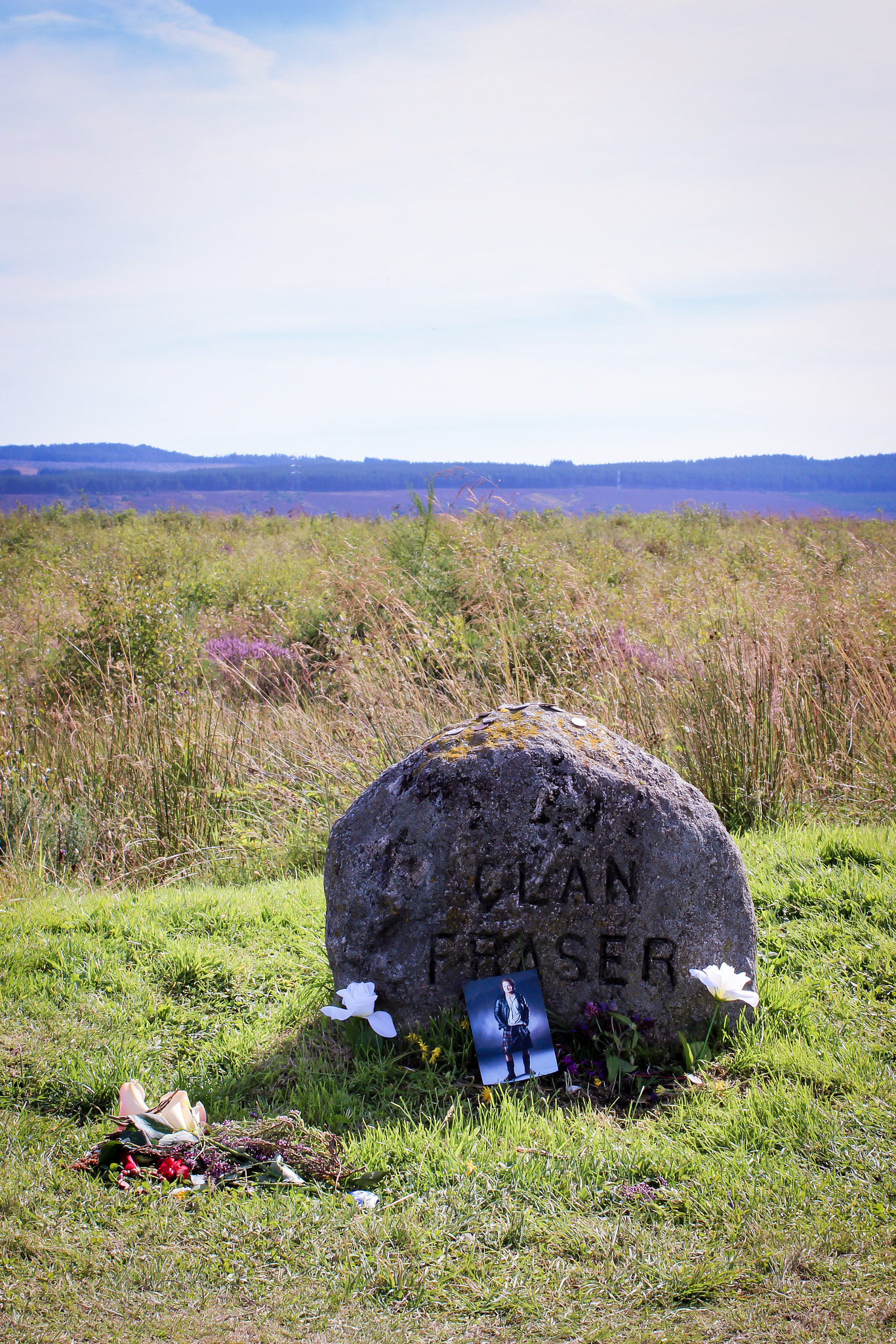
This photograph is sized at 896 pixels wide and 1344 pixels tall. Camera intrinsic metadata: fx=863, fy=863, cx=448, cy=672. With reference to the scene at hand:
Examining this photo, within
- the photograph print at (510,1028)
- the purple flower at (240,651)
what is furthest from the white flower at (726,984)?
the purple flower at (240,651)

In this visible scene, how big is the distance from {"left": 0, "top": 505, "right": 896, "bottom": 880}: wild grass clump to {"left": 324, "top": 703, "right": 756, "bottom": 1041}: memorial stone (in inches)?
87.7

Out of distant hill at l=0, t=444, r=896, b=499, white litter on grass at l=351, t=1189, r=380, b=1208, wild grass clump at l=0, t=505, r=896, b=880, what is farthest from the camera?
distant hill at l=0, t=444, r=896, b=499

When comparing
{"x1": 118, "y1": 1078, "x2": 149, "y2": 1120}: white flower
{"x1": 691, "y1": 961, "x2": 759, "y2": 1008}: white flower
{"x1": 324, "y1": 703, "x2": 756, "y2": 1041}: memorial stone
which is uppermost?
{"x1": 324, "y1": 703, "x2": 756, "y2": 1041}: memorial stone

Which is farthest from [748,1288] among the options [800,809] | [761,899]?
[800,809]

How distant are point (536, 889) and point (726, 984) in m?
0.72

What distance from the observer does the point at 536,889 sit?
2.97 metres

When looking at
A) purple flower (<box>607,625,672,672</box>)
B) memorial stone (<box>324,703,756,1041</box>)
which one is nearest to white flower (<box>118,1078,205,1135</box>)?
memorial stone (<box>324,703,756,1041</box>)

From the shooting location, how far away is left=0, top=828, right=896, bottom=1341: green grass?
6.55 ft

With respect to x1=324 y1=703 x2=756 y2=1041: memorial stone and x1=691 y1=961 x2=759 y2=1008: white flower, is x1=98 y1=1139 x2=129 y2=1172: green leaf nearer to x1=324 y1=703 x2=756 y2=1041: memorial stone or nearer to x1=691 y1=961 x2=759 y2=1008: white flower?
x1=324 y1=703 x2=756 y2=1041: memorial stone

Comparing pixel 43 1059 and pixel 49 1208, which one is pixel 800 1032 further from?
pixel 43 1059

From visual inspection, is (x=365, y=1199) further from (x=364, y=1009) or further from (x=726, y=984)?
(x=726, y=984)

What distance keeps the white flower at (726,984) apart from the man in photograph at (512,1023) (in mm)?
607

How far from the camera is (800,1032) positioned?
3.06m

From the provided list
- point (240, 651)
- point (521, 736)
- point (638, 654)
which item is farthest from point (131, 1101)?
point (240, 651)
